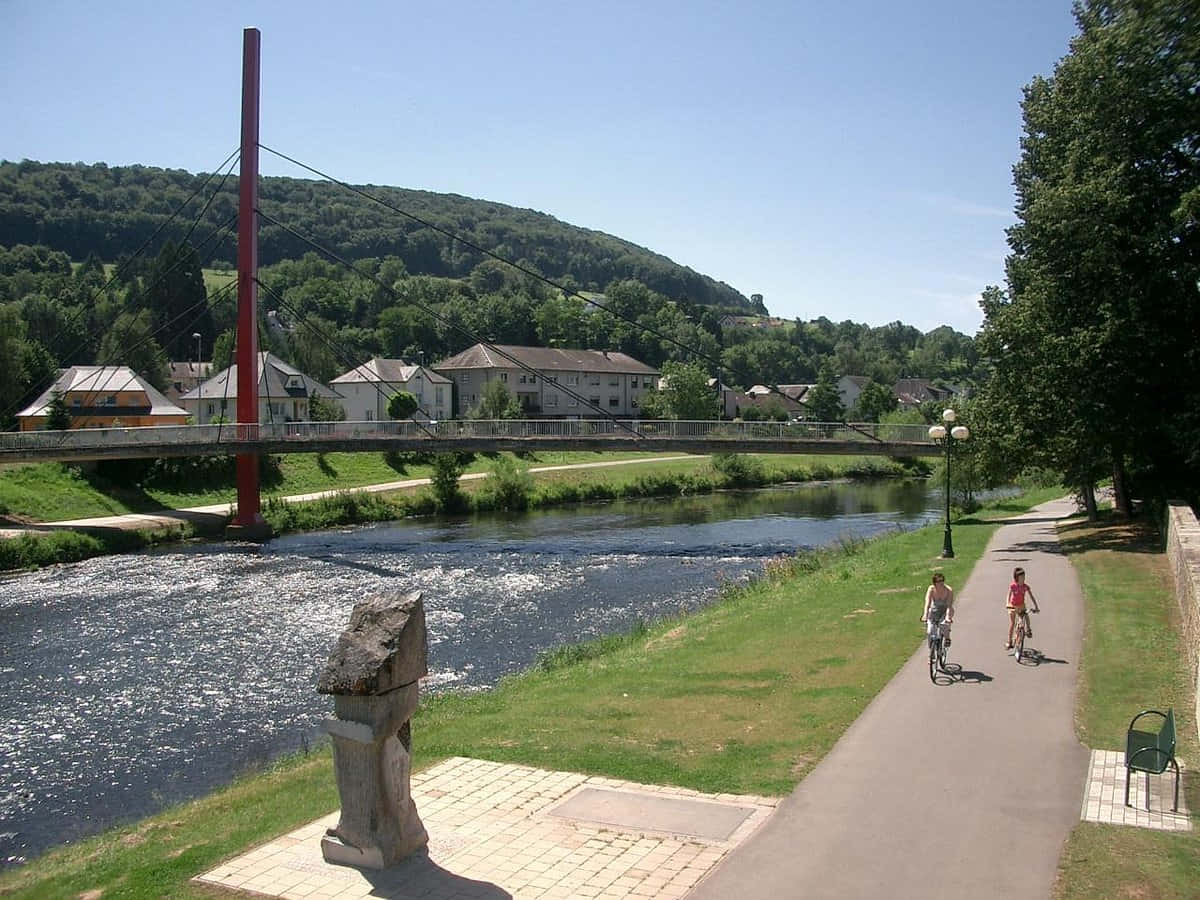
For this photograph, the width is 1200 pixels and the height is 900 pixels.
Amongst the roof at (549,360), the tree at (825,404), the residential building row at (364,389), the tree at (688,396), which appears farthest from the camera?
the tree at (825,404)

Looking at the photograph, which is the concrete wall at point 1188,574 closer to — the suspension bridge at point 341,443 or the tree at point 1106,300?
the tree at point 1106,300

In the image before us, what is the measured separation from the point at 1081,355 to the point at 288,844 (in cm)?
2215

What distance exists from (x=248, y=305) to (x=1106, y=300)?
33612 millimetres

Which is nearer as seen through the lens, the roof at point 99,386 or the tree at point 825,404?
the roof at point 99,386

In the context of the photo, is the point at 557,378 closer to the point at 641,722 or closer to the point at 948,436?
the point at 948,436

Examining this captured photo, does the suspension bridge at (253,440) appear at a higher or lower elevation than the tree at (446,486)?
higher

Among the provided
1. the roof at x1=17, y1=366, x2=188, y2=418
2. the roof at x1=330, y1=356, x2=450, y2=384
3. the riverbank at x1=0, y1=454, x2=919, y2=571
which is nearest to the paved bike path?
the riverbank at x1=0, y1=454, x2=919, y2=571

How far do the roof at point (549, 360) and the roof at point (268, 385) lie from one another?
18.6 meters

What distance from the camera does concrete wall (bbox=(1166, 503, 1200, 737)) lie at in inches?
510

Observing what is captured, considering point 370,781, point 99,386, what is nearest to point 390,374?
point 99,386

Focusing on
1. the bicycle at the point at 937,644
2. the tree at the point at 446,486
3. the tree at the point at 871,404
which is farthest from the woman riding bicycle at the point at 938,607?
the tree at the point at 871,404

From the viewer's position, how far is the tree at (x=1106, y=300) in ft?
80.2

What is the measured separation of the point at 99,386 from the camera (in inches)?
2402

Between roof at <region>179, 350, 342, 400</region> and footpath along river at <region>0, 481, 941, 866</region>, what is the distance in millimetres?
23543
